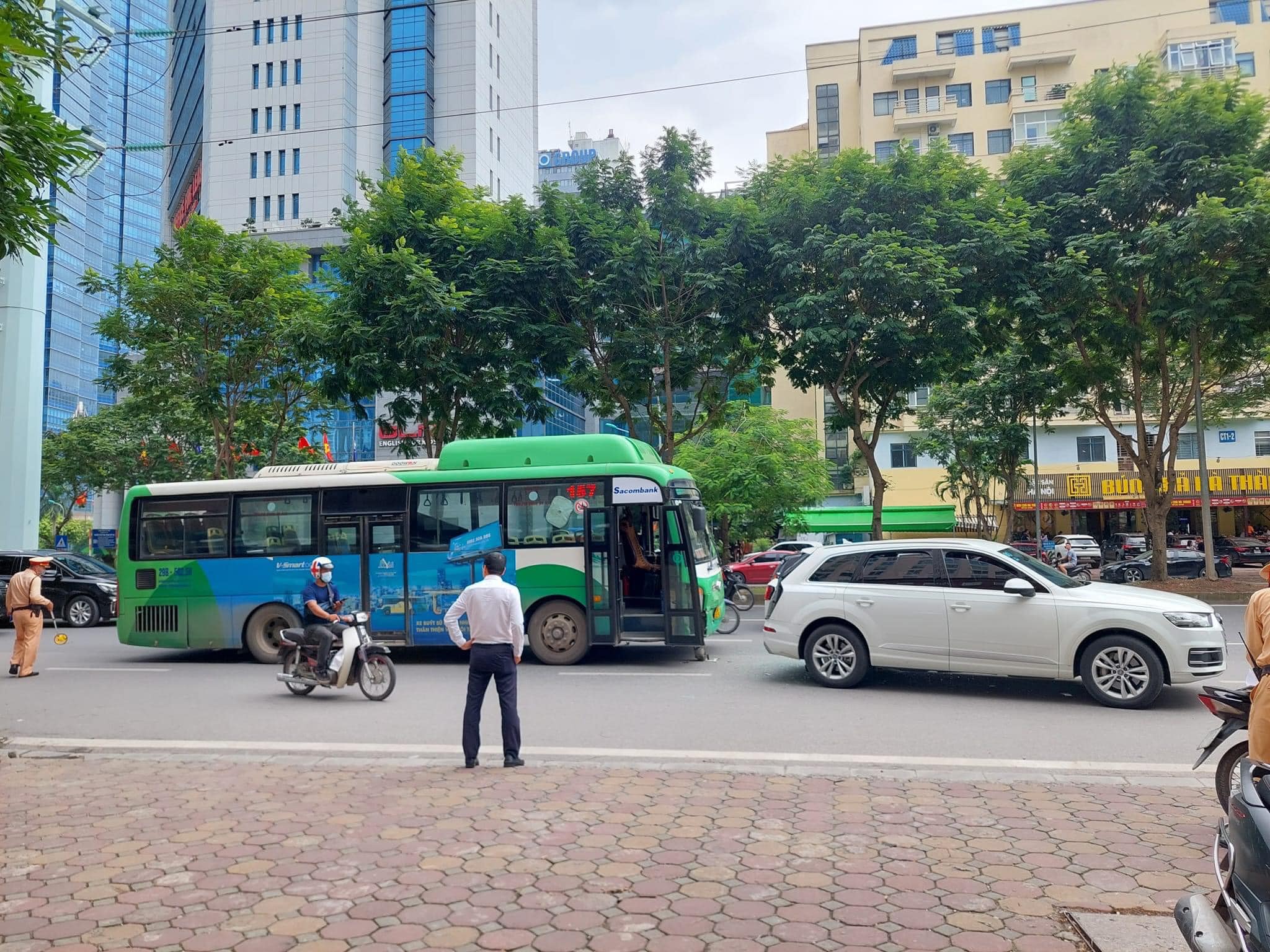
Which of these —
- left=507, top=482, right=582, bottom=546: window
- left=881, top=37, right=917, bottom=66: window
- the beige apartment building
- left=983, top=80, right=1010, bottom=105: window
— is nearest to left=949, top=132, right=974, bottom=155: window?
the beige apartment building

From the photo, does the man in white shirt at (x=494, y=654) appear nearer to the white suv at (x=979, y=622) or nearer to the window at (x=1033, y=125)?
the white suv at (x=979, y=622)

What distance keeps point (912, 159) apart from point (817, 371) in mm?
4495

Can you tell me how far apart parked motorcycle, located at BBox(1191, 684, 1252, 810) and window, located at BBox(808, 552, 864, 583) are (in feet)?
15.5

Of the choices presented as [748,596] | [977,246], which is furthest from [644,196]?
[748,596]

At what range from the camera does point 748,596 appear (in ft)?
61.8

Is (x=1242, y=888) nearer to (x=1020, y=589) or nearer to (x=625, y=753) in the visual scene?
(x=625, y=753)

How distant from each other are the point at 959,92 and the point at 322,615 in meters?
51.9

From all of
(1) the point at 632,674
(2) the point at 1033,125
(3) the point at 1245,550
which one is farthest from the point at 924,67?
(1) the point at 632,674

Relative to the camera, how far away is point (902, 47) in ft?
172

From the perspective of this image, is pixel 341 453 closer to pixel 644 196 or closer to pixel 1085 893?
pixel 644 196

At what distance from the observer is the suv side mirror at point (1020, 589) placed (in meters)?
8.99

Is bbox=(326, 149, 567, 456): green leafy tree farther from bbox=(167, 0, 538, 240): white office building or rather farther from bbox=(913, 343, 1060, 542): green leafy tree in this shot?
bbox=(167, 0, 538, 240): white office building

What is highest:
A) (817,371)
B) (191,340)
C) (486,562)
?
(191,340)

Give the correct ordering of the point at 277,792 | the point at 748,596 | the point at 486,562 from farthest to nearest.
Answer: the point at 748,596 → the point at 486,562 → the point at 277,792
